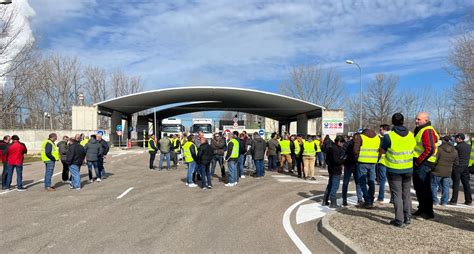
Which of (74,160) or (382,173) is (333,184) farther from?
(74,160)

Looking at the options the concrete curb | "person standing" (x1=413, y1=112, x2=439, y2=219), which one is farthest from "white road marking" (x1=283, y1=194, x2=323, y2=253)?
"person standing" (x1=413, y1=112, x2=439, y2=219)

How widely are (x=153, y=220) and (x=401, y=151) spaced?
4757mm

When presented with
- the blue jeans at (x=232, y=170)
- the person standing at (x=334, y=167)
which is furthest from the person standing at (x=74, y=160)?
the person standing at (x=334, y=167)

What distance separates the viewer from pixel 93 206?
8.52 m

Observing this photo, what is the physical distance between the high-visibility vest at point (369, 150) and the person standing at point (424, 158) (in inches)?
50.9

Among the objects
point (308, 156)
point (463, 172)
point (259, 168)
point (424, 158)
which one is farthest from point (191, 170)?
point (463, 172)

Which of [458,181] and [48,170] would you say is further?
[48,170]

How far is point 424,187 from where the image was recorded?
6.70m

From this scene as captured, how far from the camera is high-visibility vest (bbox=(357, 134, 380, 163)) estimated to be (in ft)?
26.3

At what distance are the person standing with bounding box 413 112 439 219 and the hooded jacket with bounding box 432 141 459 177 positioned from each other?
1252 millimetres

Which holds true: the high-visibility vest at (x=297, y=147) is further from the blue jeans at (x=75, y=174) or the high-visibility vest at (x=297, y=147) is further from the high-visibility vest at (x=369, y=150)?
the blue jeans at (x=75, y=174)

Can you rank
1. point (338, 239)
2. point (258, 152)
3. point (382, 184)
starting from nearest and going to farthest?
point (338, 239)
point (382, 184)
point (258, 152)

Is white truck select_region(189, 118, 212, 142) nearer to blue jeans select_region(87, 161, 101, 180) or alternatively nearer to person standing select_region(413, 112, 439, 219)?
blue jeans select_region(87, 161, 101, 180)

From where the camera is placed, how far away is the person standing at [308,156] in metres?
13.5
